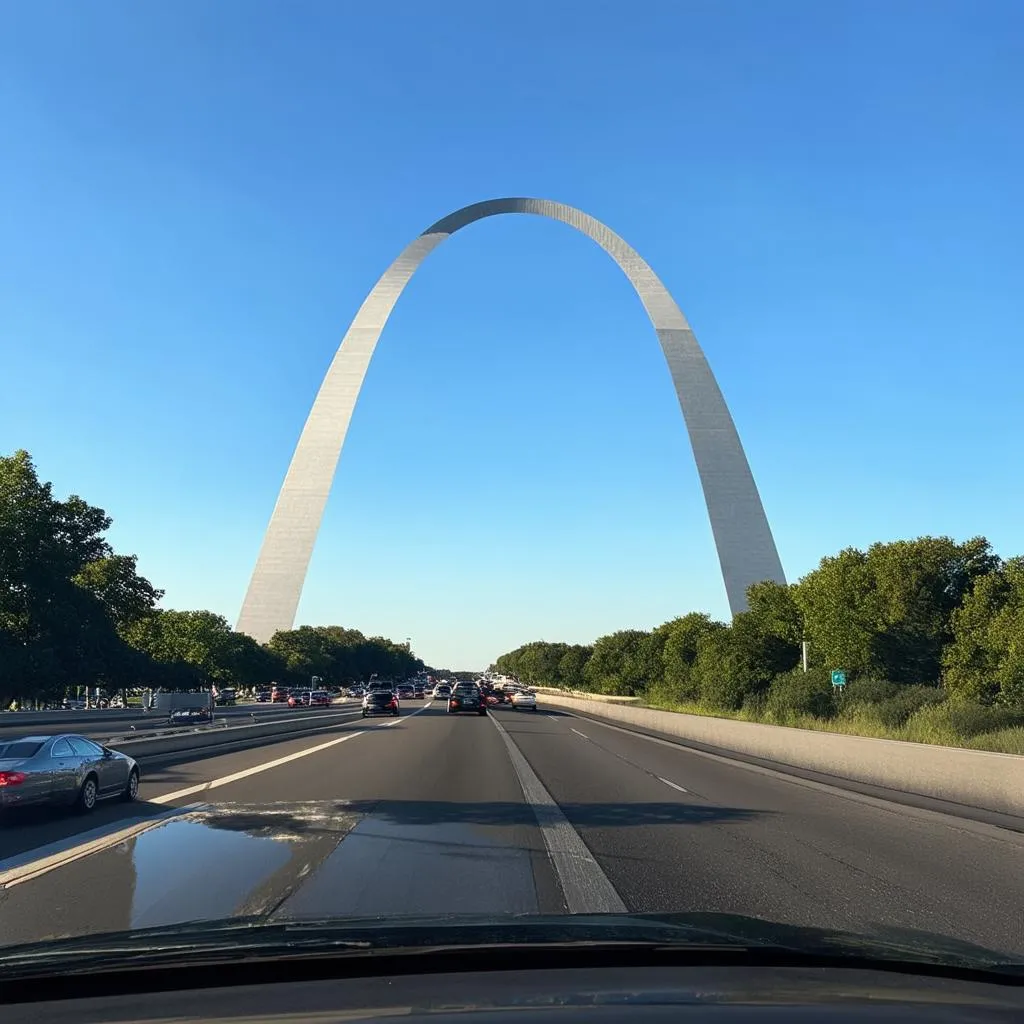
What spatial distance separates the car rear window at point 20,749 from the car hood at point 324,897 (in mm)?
2083

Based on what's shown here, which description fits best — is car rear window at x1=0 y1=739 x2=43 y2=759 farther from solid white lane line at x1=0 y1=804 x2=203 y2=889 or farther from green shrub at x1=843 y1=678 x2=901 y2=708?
green shrub at x1=843 y1=678 x2=901 y2=708

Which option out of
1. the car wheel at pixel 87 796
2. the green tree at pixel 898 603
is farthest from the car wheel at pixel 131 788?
the green tree at pixel 898 603

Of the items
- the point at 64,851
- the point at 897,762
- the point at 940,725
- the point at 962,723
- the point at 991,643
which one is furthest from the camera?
the point at 991,643

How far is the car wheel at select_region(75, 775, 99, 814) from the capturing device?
47.7ft

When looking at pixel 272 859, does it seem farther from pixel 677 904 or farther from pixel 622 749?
pixel 622 749

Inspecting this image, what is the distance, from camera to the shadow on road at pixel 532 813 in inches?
518

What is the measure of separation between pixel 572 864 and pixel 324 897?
112 inches

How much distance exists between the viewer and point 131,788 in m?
16.4

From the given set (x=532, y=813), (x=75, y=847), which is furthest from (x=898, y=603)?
(x=75, y=847)

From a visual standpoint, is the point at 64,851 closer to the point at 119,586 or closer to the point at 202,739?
the point at 202,739

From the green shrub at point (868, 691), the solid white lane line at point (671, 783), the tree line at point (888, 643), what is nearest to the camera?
the solid white lane line at point (671, 783)

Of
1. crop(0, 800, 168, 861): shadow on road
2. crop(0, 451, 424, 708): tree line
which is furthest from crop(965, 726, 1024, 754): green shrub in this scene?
crop(0, 451, 424, 708): tree line

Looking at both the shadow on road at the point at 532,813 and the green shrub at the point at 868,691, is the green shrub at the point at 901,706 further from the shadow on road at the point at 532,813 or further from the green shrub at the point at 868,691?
the shadow on road at the point at 532,813

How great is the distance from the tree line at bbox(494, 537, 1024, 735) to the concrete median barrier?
2994 millimetres
